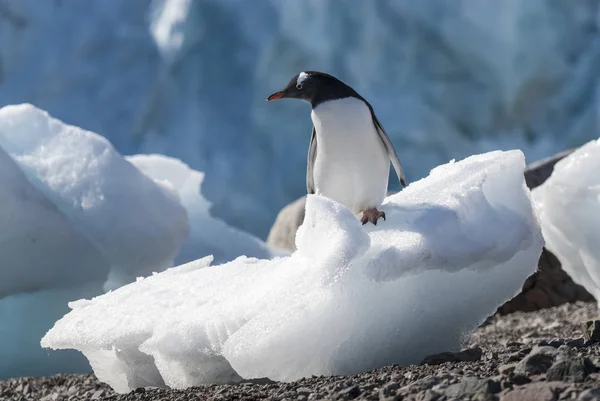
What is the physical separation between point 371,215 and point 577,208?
1.53m

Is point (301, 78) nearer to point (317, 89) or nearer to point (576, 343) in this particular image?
point (317, 89)

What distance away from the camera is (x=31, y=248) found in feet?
13.9

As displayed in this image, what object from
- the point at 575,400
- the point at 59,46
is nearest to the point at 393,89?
the point at 59,46

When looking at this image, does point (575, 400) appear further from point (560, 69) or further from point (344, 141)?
point (560, 69)

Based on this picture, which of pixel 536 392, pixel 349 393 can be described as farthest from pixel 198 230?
pixel 536 392

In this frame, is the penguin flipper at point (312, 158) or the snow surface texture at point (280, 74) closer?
the penguin flipper at point (312, 158)

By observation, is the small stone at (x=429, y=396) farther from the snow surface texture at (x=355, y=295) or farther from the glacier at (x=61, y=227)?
the glacier at (x=61, y=227)

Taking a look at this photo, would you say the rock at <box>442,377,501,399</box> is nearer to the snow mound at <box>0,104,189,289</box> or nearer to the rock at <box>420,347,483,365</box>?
the rock at <box>420,347,483,365</box>

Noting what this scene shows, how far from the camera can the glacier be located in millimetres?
4227

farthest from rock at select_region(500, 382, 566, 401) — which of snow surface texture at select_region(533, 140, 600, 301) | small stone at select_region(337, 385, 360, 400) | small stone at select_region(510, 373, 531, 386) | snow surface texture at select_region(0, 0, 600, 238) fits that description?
snow surface texture at select_region(0, 0, 600, 238)

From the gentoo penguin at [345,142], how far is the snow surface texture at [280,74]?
8.22 m

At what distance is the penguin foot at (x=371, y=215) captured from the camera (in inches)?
112

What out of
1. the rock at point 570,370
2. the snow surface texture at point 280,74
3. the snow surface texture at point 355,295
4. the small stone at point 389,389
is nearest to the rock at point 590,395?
the rock at point 570,370

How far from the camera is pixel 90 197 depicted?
173 inches
